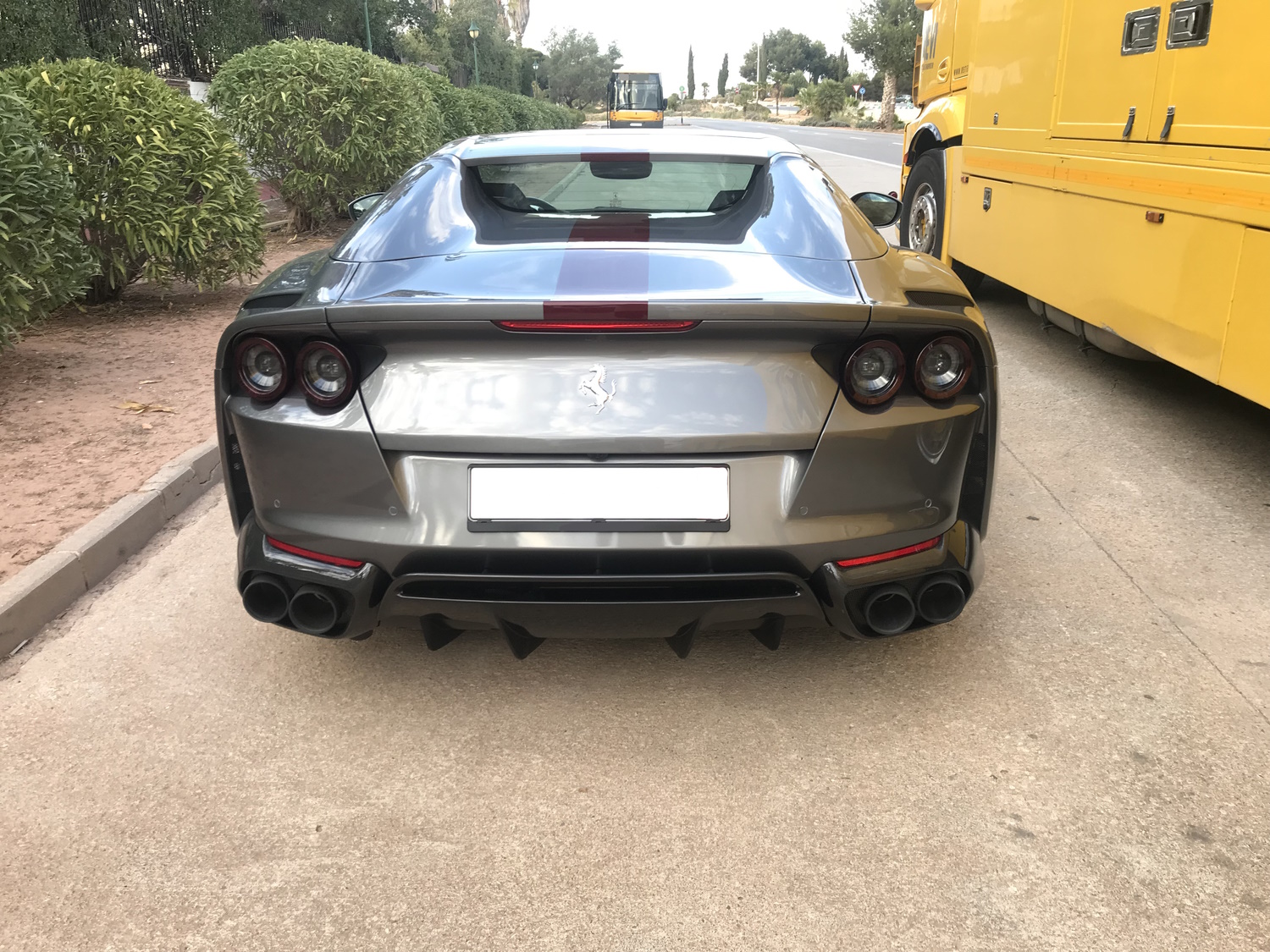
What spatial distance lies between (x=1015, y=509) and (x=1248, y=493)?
1024mm

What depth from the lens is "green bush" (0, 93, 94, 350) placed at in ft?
18.1

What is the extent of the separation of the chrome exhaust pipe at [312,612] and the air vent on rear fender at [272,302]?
68cm

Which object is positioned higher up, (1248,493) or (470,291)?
(470,291)

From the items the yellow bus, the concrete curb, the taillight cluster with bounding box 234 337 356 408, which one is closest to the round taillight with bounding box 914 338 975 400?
the taillight cluster with bounding box 234 337 356 408

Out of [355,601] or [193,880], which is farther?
[355,601]

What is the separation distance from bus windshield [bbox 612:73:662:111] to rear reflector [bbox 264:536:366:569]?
48.1 meters

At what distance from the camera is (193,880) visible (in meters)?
2.18

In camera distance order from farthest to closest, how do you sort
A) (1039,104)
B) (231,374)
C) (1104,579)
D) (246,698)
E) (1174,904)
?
(1039,104)
(1104,579)
(246,698)
(231,374)
(1174,904)

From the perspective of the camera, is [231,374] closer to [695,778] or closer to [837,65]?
[695,778]

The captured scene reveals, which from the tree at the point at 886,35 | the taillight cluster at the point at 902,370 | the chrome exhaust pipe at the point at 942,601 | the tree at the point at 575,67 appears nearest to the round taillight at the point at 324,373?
the taillight cluster at the point at 902,370

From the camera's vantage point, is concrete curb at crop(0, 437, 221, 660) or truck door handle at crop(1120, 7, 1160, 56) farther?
truck door handle at crop(1120, 7, 1160, 56)

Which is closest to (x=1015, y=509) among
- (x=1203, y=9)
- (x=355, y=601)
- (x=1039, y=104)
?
(x=1203, y=9)

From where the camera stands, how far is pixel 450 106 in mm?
19250

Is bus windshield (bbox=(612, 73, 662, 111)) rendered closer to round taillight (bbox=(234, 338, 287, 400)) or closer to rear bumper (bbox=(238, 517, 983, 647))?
round taillight (bbox=(234, 338, 287, 400))
